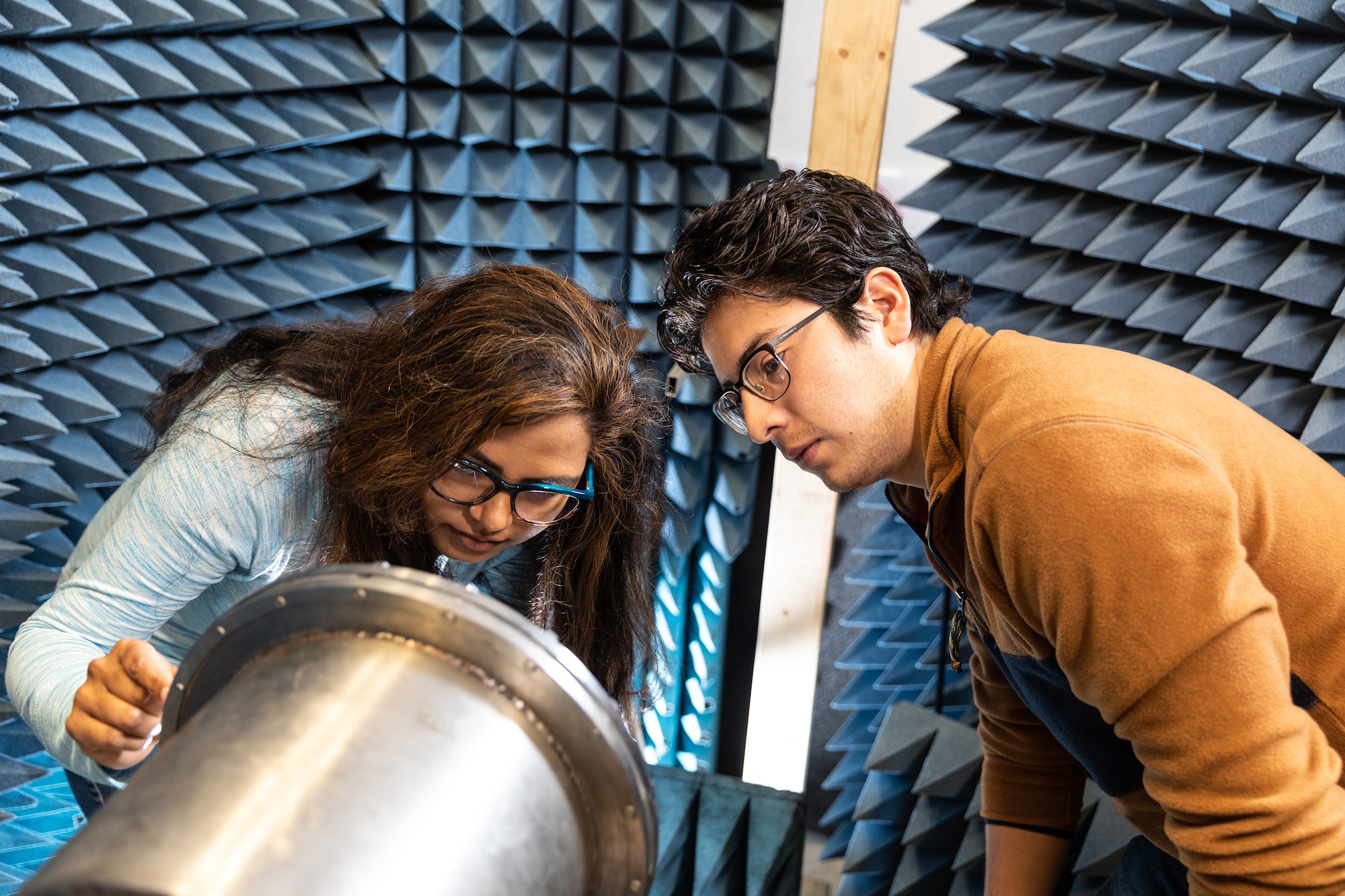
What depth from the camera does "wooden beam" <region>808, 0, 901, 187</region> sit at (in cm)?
238

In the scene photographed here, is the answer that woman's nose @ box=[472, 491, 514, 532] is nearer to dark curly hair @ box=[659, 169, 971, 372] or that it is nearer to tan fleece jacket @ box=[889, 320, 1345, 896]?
dark curly hair @ box=[659, 169, 971, 372]

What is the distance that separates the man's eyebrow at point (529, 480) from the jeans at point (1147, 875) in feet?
3.09

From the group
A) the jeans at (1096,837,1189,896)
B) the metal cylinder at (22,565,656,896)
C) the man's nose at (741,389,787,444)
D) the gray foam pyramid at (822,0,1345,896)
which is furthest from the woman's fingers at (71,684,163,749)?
the gray foam pyramid at (822,0,1345,896)

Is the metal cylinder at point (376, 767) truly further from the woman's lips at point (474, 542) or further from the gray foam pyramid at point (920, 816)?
the gray foam pyramid at point (920, 816)

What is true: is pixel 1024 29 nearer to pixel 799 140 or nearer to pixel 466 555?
pixel 799 140

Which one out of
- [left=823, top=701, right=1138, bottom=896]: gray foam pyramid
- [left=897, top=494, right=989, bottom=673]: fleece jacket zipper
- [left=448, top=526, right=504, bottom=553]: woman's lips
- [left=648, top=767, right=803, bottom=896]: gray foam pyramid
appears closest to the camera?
[left=897, top=494, right=989, bottom=673]: fleece jacket zipper

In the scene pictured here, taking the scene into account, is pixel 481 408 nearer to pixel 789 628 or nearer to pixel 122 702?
pixel 122 702

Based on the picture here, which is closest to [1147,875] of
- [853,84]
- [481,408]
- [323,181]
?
[481,408]

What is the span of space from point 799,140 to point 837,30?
40cm

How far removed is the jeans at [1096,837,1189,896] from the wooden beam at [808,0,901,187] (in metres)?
1.55

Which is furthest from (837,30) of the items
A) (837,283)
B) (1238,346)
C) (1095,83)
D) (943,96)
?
(837,283)

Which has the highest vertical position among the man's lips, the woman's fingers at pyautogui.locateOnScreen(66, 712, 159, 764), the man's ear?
the man's ear

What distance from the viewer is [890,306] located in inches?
54.2

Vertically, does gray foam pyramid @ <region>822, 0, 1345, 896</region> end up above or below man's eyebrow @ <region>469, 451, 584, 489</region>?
above
